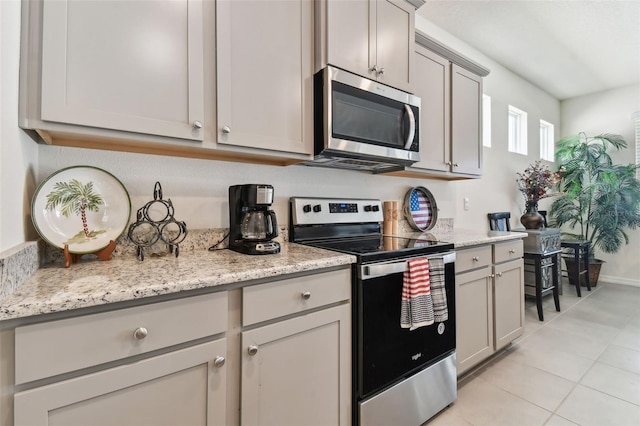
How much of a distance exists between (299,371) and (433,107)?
197 cm

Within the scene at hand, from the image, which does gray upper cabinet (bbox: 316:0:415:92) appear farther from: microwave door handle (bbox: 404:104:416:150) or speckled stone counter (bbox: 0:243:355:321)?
speckled stone counter (bbox: 0:243:355:321)

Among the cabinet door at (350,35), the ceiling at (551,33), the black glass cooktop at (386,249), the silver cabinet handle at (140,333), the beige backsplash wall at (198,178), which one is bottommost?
the silver cabinet handle at (140,333)

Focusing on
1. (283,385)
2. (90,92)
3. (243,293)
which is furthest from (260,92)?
(283,385)

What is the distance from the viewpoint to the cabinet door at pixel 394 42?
1.67m

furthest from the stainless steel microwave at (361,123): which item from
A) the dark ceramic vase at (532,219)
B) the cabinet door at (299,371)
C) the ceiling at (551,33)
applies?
the dark ceramic vase at (532,219)

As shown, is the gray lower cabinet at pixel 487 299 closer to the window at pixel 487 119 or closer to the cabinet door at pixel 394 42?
the cabinet door at pixel 394 42

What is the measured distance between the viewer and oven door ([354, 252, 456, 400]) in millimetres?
1265

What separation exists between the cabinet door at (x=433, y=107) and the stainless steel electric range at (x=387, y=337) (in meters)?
0.81

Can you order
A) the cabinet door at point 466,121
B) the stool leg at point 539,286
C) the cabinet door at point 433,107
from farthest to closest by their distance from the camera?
the stool leg at point 539,286 < the cabinet door at point 466,121 < the cabinet door at point 433,107

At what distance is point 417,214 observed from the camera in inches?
97.7

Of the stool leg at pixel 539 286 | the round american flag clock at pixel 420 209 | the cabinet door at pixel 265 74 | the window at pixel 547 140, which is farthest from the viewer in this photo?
the window at pixel 547 140

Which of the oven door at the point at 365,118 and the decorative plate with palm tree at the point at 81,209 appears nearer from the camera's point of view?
the decorative plate with palm tree at the point at 81,209

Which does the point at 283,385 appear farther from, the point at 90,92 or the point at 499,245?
the point at 499,245

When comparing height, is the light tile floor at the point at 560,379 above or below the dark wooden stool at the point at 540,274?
below
